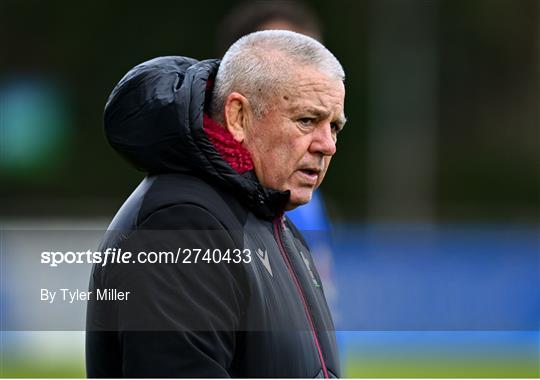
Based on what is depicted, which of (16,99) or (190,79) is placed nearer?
(190,79)

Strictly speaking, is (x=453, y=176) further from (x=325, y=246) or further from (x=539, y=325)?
(x=325, y=246)

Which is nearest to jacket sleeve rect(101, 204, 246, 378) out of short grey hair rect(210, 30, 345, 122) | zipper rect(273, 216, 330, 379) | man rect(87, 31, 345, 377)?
man rect(87, 31, 345, 377)

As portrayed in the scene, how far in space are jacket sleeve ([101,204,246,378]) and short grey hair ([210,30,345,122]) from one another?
349 mm

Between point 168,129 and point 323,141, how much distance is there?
412mm

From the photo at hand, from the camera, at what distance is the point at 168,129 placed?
7.54 feet

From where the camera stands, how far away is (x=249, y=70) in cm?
246

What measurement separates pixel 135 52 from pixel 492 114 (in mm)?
6674

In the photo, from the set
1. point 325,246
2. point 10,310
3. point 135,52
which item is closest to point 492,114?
point 135,52

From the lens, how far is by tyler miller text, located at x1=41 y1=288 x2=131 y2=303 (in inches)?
88.0

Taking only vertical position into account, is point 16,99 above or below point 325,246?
above

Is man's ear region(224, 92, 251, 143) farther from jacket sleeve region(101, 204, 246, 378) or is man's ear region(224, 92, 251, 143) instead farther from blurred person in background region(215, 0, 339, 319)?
blurred person in background region(215, 0, 339, 319)

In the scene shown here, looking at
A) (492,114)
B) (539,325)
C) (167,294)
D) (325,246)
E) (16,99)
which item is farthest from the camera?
(492,114)

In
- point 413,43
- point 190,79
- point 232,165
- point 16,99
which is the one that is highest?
point 413,43

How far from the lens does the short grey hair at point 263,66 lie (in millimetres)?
2447
